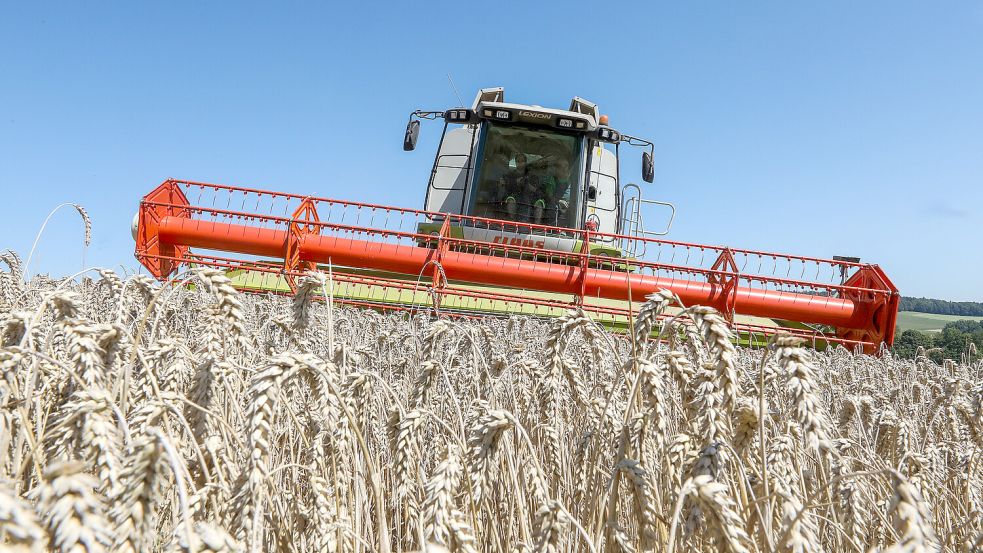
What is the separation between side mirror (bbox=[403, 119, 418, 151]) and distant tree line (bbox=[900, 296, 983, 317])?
175 ft

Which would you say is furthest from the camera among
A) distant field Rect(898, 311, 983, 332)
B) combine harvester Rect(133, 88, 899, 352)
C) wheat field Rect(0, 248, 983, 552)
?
distant field Rect(898, 311, 983, 332)

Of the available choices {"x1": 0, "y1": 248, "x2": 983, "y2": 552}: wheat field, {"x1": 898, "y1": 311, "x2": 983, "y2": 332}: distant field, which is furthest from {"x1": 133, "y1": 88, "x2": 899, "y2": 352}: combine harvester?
{"x1": 898, "y1": 311, "x2": 983, "y2": 332}: distant field

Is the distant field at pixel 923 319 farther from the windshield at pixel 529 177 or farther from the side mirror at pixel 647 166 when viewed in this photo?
the windshield at pixel 529 177

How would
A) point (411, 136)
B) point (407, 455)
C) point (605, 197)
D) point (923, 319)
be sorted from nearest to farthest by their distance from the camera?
point (407, 455) → point (411, 136) → point (605, 197) → point (923, 319)

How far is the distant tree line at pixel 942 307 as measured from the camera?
50375 mm

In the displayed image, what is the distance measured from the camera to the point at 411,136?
7.78 m

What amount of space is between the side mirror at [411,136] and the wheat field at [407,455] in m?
5.52

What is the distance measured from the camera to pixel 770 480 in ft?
4.31

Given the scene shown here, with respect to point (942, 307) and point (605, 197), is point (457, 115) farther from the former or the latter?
point (942, 307)

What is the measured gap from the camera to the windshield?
835 cm

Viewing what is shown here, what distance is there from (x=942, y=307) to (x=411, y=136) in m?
58.3

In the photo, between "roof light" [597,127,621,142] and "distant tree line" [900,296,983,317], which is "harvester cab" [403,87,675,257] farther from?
"distant tree line" [900,296,983,317]

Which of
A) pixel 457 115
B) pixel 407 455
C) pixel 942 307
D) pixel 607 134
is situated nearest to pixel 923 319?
pixel 942 307

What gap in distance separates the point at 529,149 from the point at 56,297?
24.5 feet
